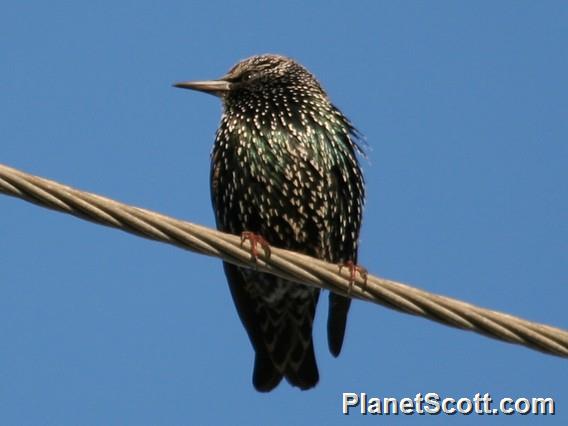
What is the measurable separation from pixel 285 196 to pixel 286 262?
1.99 metres

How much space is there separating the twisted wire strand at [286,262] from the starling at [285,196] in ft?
6.40

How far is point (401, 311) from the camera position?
4.85 metres

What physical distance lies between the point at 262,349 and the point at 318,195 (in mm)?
941

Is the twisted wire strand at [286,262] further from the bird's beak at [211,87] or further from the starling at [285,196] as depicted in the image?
the bird's beak at [211,87]

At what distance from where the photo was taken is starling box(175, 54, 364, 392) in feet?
22.9

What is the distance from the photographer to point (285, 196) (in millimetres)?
6969

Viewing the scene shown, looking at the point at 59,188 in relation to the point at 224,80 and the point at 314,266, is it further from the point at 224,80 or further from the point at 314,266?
the point at 224,80

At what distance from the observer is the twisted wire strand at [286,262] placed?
14.7 ft

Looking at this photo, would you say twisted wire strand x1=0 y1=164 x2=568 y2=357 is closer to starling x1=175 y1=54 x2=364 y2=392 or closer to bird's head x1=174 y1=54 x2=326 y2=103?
starling x1=175 y1=54 x2=364 y2=392

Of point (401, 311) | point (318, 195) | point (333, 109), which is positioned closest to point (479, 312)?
point (401, 311)

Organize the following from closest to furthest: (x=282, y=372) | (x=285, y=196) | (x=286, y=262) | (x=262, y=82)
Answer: (x=286, y=262) → (x=285, y=196) → (x=282, y=372) → (x=262, y=82)

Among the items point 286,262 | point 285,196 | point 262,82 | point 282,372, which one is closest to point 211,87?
point 262,82

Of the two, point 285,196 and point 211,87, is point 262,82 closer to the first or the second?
point 211,87

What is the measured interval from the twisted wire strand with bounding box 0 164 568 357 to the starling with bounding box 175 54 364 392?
1951 mm
